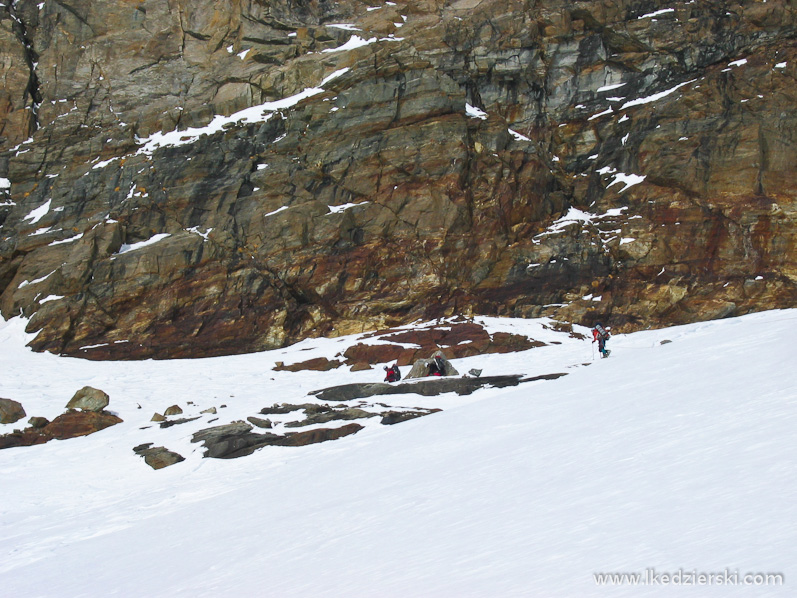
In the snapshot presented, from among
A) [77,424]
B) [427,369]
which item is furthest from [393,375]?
[77,424]

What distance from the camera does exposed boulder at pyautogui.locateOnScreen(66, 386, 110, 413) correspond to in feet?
68.1

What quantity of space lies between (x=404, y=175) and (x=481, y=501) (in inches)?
1168

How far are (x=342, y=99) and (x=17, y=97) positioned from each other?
23318 millimetres

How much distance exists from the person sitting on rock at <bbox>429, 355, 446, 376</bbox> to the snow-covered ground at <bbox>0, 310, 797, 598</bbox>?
3.64m

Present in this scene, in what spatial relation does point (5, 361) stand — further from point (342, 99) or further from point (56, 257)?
point (342, 99)

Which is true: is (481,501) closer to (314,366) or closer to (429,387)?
(429,387)

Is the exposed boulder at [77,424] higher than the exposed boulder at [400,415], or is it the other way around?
the exposed boulder at [400,415]

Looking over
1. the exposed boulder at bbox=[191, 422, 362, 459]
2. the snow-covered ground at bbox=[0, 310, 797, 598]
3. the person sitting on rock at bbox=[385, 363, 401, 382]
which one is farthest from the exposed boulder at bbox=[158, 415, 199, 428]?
the person sitting on rock at bbox=[385, 363, 401, 382]

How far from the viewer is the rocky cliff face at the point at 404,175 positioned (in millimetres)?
30953

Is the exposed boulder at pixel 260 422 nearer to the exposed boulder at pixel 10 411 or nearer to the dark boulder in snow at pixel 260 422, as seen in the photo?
the dark boulder in snow at pixel 260 422

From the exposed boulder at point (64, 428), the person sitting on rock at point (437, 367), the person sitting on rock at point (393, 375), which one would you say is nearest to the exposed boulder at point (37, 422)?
the exposed boulder at point (64, 428)

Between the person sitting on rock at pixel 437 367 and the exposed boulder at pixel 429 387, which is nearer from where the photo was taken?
the exposed boulder at pixel 429 387

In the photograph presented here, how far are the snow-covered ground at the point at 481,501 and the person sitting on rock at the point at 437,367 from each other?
3.64m

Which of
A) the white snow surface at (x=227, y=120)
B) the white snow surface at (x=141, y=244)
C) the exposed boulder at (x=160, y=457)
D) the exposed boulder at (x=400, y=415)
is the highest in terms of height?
the white snow surface at (x=227, y=120)
